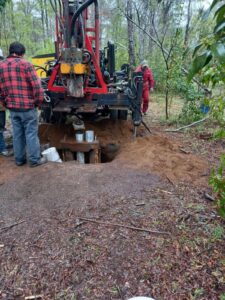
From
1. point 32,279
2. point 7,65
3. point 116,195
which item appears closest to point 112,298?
point 32,279

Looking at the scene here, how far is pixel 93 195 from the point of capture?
3016 mm

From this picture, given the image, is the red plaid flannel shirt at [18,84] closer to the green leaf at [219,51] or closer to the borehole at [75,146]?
the borehole at [75,146]

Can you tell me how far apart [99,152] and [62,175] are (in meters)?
1.54

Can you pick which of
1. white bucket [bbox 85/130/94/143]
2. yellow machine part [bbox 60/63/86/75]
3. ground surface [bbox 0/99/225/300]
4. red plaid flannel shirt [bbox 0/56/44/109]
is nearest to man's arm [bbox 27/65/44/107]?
red plaid flannel shirt [bbox 0/56/44/109]

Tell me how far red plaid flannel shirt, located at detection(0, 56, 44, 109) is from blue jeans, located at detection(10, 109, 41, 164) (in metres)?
0.11

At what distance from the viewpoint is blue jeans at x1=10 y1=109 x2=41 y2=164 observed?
11.9ft

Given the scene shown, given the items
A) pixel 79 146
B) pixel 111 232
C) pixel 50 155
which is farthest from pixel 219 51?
pixel 79 146

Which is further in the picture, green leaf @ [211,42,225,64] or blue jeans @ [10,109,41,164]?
blue jeans @ [10,109,41,164]

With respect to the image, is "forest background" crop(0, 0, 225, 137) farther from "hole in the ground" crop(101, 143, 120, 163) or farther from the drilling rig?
"hole in the ground" crop(101, 143, 120, 163)

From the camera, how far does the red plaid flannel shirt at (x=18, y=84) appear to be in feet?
11.3

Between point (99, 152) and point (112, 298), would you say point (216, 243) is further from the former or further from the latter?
point (99, 152)

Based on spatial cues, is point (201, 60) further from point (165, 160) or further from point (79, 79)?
point (79, 79)

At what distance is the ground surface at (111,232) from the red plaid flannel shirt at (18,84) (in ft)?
3.02

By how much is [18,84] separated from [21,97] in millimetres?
170
